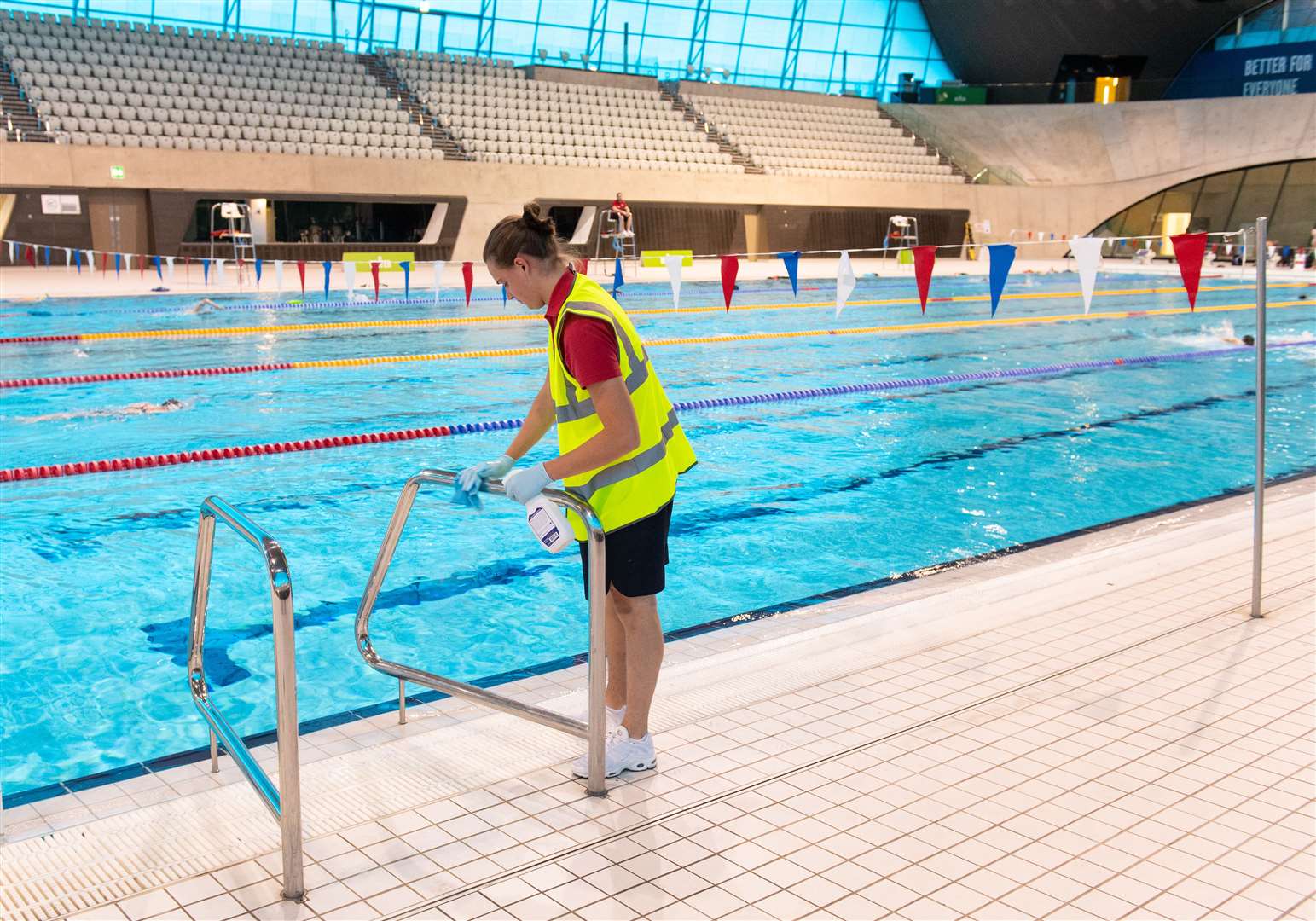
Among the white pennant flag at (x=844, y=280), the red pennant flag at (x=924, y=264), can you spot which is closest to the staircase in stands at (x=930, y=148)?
the white pennant flag at (x=844, y=280)

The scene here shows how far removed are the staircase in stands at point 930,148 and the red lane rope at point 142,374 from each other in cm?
2593

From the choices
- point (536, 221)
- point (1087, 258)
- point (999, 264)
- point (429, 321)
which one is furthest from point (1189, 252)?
point (429, 321)

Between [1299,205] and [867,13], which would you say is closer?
[1299,205]

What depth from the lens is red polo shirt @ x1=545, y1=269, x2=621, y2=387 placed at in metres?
2.32

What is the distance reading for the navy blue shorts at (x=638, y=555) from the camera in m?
2.53

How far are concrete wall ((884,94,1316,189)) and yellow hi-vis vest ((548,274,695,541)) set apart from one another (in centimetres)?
3287

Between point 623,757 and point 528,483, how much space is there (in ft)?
2.23

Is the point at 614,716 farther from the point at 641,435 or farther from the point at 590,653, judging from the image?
the point at 641,435

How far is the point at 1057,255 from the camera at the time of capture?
32.9 m

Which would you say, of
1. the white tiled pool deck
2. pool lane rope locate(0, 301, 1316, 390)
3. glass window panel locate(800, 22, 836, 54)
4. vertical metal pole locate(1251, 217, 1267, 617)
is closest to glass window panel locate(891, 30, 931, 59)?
glass window panel locate(800, 22, 836, 54)

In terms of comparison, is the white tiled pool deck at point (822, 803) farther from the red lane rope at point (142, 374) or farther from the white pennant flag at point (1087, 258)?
the red lane rope at point (142, 374)

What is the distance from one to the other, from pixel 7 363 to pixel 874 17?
32.3 meters

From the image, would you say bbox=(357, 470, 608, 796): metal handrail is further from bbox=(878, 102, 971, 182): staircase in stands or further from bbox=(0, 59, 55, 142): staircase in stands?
bbox=(878, 102, 971, 182): staircase in stands

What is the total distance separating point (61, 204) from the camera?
20.1 metres
